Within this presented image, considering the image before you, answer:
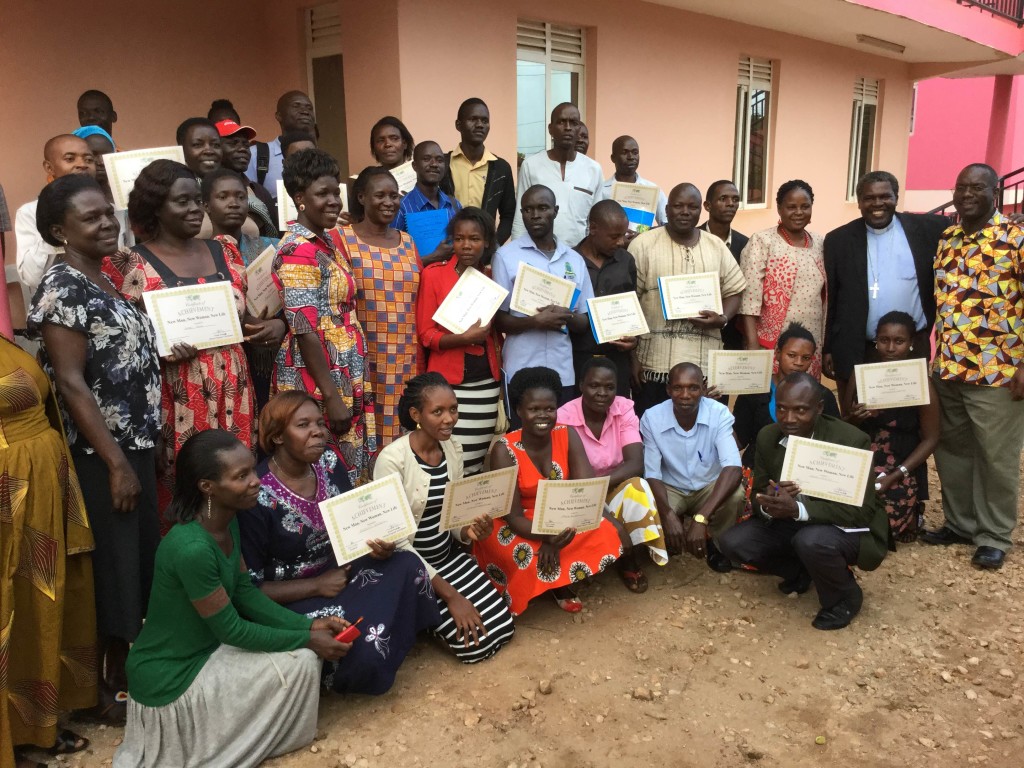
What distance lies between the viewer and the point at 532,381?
409 cm

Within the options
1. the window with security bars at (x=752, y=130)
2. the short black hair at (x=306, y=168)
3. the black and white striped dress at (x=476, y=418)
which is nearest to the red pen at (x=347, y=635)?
the black and white striped dress at (x=476, y=418)

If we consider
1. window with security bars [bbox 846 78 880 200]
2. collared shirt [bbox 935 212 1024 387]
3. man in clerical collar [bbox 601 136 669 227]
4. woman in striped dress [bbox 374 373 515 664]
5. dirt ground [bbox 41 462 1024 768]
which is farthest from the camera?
window with security bars [bbox 846 78 880 200]

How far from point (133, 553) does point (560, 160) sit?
3.63 meters

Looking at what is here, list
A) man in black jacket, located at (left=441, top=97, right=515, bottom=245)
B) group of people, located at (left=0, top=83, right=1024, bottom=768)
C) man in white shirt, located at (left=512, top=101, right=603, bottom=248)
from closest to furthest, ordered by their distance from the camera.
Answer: group of people, located at (left=0, top=83, right=1024, bottom=768)
man in black jacket, located at (left=441, top=97, right=515, bottom=245)
man in white shirt, located at (left=512, top=101, right=603, bottom=248)

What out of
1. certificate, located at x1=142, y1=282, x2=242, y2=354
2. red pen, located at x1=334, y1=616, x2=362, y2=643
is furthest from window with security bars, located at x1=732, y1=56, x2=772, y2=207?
red pen, located at x1=334, y1=616, x2=362, y2=643

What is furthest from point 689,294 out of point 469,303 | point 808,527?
point 808,527

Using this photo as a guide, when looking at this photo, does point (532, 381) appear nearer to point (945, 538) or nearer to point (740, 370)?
point (740, 370)

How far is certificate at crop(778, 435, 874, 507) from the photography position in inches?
146

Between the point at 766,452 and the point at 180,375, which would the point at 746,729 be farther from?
the point at 180,375

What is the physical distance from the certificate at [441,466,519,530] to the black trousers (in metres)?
1.21

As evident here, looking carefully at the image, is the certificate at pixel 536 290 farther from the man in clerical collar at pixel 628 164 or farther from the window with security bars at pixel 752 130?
the window with security bars at pixel 752 130

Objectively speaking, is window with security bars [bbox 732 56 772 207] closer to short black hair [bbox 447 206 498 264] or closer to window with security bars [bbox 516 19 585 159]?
window with security bars [bbox 516 19 585 159]

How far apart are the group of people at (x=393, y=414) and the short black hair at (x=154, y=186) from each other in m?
0.01

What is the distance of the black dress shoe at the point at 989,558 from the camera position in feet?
14.7
